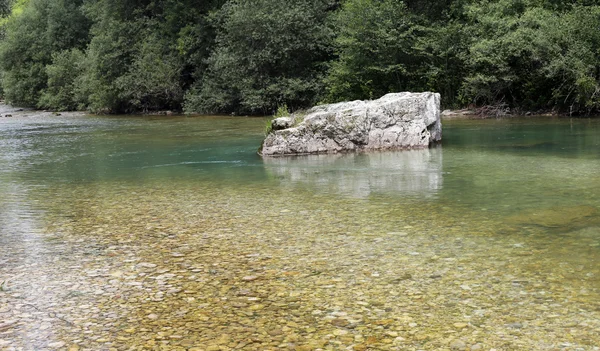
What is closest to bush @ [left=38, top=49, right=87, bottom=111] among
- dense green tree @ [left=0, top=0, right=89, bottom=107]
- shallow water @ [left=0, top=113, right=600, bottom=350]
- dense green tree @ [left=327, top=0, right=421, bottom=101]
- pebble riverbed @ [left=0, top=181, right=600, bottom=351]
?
dense green tree @ [left=0, top=0, right=89, bottom=107]

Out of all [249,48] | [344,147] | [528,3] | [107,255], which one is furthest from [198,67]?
[107,255]

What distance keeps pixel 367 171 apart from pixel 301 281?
8.36 meters

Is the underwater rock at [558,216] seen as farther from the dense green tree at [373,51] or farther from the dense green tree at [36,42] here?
the dense green tree at [36,42]

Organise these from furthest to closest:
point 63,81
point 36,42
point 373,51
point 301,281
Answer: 1. point 36,42
2. point 63,81
3. point 373,51
4. point 301,281

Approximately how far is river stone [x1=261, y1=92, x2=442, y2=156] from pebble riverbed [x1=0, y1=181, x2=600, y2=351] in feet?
28.3

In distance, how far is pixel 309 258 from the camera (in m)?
7.40

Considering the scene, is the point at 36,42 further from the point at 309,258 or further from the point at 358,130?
the point at 309,258

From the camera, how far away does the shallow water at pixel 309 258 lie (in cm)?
529

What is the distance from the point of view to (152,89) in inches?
1767

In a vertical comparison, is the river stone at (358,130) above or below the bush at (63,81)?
below

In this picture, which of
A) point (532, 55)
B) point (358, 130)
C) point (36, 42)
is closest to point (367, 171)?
point (358, 130)

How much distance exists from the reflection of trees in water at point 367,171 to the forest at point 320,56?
44.8 feet

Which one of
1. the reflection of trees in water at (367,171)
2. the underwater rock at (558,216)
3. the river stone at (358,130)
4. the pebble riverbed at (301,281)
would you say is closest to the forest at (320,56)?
the river stone at (358,130)

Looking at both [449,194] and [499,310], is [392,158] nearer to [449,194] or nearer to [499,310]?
[449,194]
